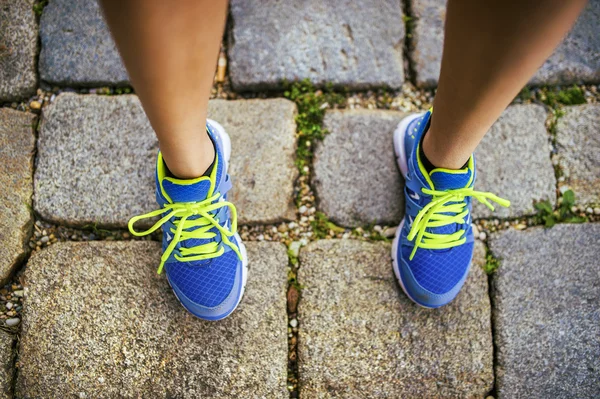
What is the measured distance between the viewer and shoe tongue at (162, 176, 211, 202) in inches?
48.4

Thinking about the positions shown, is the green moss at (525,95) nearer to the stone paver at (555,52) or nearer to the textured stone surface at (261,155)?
the stone paver at (555,52)

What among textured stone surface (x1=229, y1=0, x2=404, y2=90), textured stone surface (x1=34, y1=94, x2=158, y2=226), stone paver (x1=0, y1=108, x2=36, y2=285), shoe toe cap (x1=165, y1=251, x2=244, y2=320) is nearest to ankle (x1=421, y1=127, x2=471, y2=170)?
textured stone surface (x1=229, y1=0, x2=404, y2=90)

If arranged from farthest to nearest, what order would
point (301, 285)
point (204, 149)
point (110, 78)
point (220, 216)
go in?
point (110, 78)
point (301, 285)
point (220, 216)
point (204, 149)

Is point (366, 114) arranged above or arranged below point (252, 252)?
above

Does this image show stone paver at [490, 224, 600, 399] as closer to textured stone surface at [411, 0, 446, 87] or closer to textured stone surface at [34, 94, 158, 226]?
textured stone surface at [411, 0, 446, 87]

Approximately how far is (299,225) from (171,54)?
31.8 inches

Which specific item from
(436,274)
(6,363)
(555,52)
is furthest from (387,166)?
(6,363)

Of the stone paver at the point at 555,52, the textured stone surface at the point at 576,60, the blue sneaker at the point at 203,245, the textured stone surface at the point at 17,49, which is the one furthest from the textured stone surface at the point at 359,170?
the textured stone surface at the point at 17,49

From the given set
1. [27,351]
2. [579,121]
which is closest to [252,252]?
[27,351]

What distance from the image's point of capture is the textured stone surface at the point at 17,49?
1.60 m

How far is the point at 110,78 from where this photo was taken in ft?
5.31

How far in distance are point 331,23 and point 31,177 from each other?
3.96 ft

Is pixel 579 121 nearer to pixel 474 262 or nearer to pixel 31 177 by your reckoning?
pixel 474 262

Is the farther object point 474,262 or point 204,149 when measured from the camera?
point 474,262
